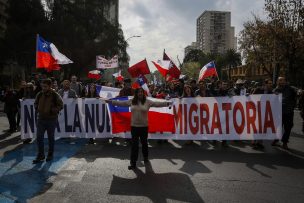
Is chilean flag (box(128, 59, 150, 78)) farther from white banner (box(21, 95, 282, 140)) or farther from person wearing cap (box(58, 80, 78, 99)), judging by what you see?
person wearing cap (box(58, 80, 78, 99))

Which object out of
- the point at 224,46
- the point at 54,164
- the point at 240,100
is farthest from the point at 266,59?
the point at 224,46

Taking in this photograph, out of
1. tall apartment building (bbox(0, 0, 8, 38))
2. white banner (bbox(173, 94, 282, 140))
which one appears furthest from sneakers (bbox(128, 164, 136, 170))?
tall apartment building (bbox(0, 0, 8, 38))

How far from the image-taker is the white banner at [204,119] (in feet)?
34.2

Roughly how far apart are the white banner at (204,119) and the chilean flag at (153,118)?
18cm

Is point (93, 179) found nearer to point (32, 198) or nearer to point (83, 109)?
point (32, 198)

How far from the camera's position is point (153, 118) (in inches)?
425

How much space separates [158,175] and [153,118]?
11.5 ft

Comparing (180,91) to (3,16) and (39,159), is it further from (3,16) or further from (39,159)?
(3,16)

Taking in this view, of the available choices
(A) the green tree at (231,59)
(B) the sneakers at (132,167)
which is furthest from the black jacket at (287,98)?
(A) the green tree at (231,59)

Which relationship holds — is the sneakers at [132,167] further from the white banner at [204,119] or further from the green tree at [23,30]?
the green tree at [23,30]

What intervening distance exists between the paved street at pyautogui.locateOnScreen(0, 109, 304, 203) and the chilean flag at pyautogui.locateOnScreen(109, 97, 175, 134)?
1.69 feet

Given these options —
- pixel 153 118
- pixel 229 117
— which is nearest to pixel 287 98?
pixel 229 117

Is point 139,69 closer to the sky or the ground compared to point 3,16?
closer to the ground

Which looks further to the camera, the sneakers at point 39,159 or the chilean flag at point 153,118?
the chilean flag at point 153,118
